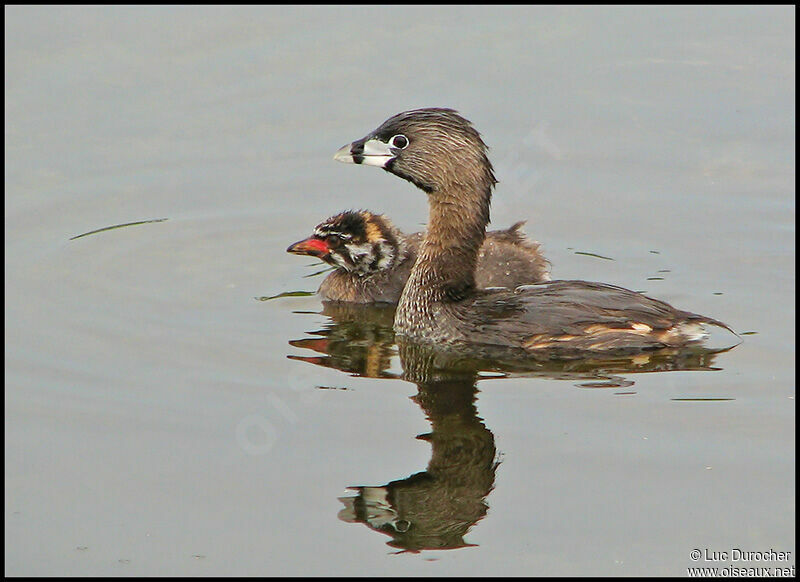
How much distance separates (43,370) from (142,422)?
105 cm

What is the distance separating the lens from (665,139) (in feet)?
40.3

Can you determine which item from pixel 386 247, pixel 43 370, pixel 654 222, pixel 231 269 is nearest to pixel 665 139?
pixel 654 222

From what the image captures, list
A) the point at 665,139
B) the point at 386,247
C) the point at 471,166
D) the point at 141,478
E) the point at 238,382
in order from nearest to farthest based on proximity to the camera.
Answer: the point at 141,478, the point at 238,382, the point at 471,166, the point at 386,247, the point at 665,139

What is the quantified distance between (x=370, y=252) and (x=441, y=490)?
3196mm

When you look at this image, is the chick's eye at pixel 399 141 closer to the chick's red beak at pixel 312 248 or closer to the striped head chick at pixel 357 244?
the striped head chick at pixel 357 244

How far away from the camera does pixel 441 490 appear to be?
7402 millimetres

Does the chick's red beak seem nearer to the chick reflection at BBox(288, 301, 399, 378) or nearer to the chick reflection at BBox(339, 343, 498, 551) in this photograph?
the chick reflection at BBox(288, 301, 399, 378)

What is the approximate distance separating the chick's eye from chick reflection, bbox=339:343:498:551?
1.87 meters

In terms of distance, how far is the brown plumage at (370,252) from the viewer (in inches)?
404

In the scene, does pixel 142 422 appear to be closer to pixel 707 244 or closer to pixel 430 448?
pixel 430 448

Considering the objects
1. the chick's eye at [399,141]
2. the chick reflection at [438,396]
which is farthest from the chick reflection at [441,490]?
the chick's eye at [399,141]

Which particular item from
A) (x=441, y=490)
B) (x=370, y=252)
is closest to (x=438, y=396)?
(x=441, y=490)

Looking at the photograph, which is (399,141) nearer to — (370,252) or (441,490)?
(370,252)

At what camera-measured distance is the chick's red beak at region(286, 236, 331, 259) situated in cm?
1040
